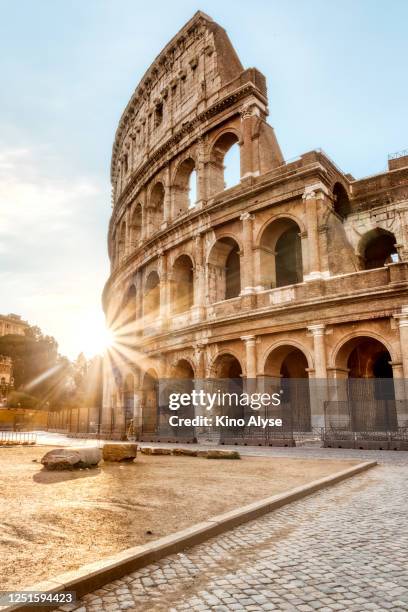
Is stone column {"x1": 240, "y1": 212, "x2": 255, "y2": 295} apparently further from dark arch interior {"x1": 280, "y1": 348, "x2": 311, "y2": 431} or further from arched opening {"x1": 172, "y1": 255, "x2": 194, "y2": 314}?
arched opening {"x1": 172, "y1": 255, "x2": 194, "y2": 314}

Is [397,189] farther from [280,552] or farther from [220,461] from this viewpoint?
[280,552]

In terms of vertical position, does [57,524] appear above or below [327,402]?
below

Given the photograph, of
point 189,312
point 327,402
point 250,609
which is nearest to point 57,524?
point 250,609

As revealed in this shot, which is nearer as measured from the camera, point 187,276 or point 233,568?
point 233,568

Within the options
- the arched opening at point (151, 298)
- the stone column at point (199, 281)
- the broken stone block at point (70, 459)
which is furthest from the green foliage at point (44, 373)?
the broken stone block at point (70, 459)

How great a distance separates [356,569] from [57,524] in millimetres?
2383

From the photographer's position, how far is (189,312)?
19672 mm

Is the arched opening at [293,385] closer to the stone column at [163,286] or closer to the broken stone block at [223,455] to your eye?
the broken stone block at [223,455]

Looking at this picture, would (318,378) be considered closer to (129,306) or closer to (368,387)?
(368,387)

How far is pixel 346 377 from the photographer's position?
1511 cm

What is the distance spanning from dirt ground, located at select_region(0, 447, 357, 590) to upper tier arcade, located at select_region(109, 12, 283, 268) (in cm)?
1374

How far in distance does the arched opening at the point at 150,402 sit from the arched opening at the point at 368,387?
9.13 m

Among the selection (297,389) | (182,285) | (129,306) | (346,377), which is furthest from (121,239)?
(346,377)

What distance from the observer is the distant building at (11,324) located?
7031 cm
